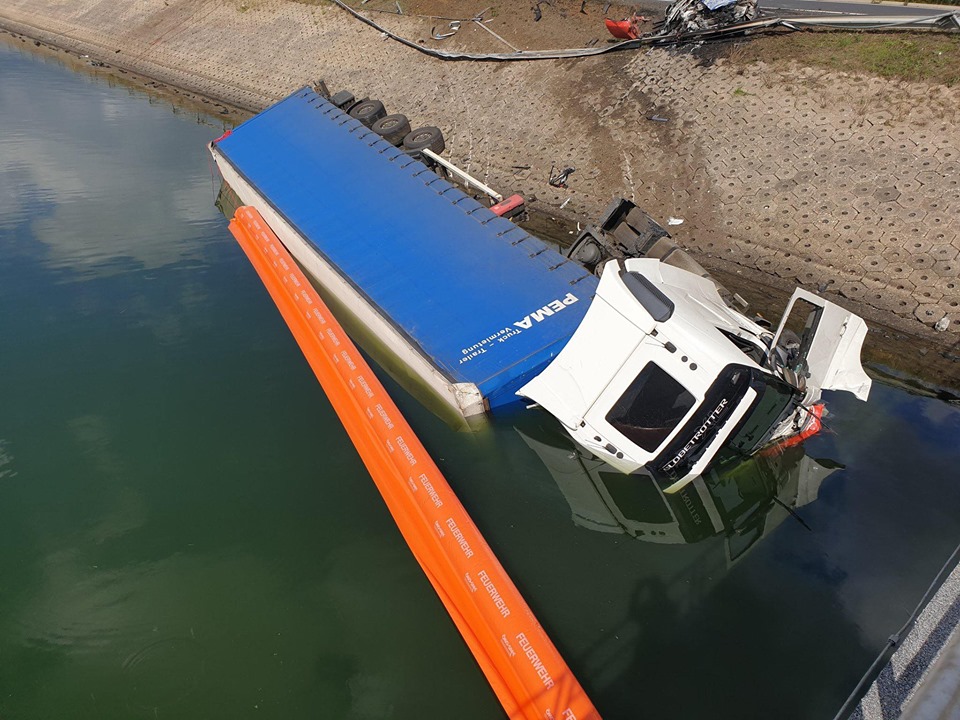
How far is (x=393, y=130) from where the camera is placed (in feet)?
74.3

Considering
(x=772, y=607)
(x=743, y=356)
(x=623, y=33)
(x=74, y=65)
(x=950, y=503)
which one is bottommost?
(x=74, y=65)

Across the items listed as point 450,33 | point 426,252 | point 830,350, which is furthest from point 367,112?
point 830,350

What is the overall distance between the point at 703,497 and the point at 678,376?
2.58 metres

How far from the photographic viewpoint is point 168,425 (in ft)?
42.8

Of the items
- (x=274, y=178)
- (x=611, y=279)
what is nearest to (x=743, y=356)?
(x=611, y=279)

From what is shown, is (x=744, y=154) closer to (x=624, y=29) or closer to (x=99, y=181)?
(x=624, y=29)

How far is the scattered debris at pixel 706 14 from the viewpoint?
2139cm

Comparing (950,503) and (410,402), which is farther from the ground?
(950,503)

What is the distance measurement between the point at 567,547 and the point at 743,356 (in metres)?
4.13

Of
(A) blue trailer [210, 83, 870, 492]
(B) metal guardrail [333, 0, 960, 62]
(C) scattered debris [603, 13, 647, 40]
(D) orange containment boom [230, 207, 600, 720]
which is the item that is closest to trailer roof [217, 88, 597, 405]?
(A) blue trailer [210, 83, 870, 492]

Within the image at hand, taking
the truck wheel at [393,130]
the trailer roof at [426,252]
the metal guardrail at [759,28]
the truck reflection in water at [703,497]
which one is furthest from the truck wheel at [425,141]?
the truck reflection in water at [703,497]

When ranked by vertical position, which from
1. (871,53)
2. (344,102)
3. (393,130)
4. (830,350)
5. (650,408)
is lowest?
(650,408)

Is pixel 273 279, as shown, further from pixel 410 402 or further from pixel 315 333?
pixel 410 402

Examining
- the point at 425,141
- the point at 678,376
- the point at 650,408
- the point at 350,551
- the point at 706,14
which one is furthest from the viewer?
the point at 425,141
